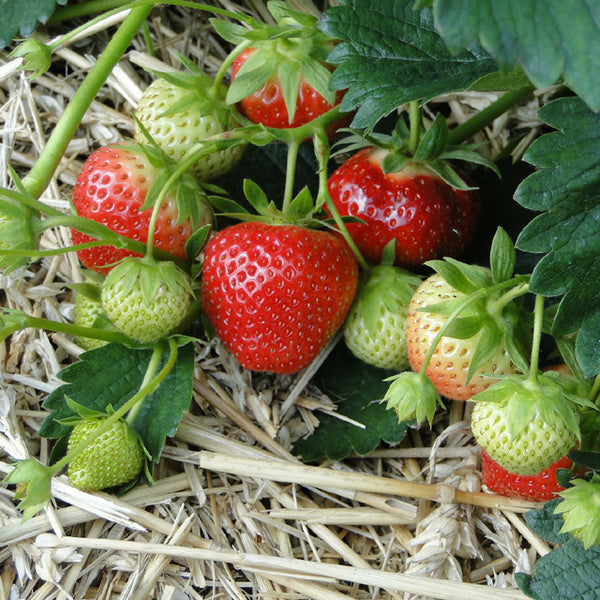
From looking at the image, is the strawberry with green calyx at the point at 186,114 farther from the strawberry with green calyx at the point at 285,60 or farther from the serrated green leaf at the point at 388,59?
the serrated green leaf at the point at 388,59

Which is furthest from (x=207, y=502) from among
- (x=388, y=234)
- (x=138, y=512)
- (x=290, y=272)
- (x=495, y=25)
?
(x=495, y=25)

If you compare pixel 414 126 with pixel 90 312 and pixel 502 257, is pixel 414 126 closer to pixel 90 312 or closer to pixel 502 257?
pixel 502 257

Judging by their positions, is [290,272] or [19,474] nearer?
[19,474]

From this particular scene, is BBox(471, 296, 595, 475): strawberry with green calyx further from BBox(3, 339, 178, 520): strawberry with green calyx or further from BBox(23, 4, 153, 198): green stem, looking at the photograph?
BBox(23, 4, 153, 198): green stem

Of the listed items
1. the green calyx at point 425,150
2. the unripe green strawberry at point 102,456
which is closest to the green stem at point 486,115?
the green calyx at point 425,150

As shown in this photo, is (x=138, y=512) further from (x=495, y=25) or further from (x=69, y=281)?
(x=495, y=25)

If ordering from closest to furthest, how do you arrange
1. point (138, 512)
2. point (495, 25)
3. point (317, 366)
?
1. point (495, 25)
2. point (138, 512)
3. point (317, 366)
